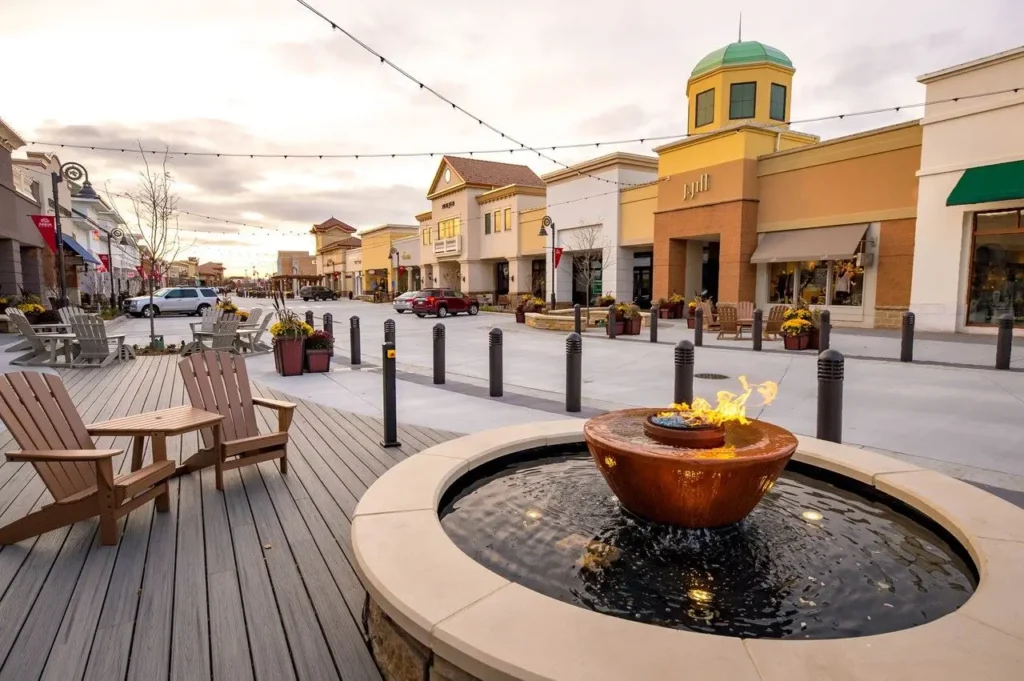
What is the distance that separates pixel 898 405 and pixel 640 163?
25.2 meters

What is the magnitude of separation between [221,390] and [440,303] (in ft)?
85.6

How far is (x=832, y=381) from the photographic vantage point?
5332 millimetres

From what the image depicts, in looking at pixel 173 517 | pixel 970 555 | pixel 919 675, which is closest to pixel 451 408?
pixel 173 517

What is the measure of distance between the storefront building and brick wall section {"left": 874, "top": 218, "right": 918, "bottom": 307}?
73cm

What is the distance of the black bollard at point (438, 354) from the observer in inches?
371

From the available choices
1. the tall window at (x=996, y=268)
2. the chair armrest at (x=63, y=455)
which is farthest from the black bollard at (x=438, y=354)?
the tall window at (x=996, y=268)

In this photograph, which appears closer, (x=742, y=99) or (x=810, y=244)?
(x=810, y=244)

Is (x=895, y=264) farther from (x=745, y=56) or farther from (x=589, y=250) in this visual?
(x=589, y=250)

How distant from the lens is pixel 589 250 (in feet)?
99.6

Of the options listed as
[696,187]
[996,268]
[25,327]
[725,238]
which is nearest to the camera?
[25,327]

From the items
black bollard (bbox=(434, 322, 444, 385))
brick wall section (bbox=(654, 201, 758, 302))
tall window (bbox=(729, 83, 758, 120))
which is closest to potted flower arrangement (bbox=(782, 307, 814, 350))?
black bollard (bbox=(434, 322, 444, 385))

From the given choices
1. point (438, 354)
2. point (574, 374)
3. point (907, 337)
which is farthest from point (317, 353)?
point (907, 337)

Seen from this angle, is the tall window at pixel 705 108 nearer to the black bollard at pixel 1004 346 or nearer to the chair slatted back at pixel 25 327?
the black bollard at pixel 1004 346

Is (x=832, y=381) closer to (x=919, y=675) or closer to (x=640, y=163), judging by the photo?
(x=919, y=675)
